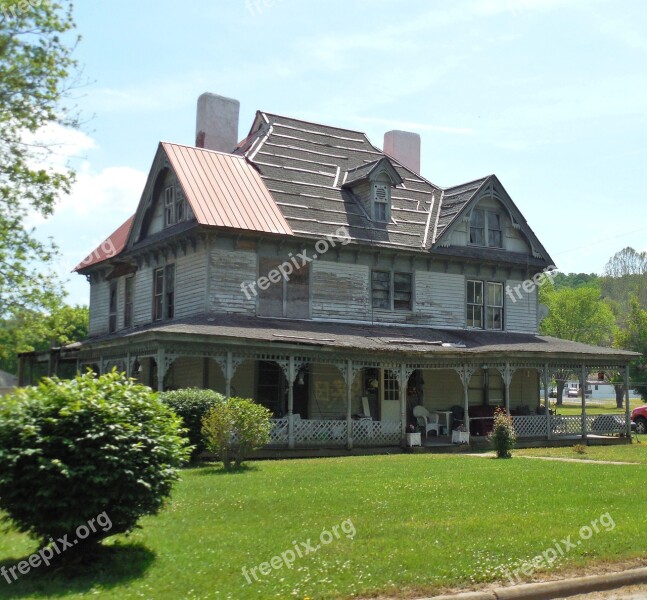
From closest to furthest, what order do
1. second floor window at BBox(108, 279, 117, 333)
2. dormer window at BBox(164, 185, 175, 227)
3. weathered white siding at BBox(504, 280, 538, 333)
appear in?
dormer window at BBox(164, 185, 175, 227) → weathered white siding at BBox(504, 280, 538, 333) → second floor window at BBox(108, 279, 117, 333)

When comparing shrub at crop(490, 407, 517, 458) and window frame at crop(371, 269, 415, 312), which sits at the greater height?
window frame at crop(371, 269, 415, 312)

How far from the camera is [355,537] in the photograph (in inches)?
395

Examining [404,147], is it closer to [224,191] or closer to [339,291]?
[339,291]

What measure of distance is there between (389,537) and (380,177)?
20785mm

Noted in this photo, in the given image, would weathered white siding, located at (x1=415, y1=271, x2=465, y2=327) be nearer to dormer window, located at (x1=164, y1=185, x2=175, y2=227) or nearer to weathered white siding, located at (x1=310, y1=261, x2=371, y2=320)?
weathered white siding, located at (x1=310, y1=261, x2=371, y2=320)

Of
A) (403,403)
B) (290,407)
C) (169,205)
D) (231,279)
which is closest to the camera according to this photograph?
(290,407)

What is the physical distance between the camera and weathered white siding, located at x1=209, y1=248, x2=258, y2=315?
24.9m

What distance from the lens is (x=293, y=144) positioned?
30484 millimetres

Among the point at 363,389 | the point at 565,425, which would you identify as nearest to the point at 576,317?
the point at 565,425

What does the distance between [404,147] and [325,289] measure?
468 inches

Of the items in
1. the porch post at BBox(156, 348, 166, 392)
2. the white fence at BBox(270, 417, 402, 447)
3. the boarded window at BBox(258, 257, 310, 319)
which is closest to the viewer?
Result: the porch post at BBox(156, 348, 166, 392)

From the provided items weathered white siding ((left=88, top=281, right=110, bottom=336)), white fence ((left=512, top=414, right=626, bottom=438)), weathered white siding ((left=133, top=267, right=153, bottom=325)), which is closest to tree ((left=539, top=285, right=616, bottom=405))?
white fence ((left=512, top=414, right=626, bottom=438))

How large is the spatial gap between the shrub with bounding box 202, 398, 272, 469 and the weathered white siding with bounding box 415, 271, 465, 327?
41.4 feet

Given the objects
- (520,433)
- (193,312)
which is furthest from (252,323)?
(520,433)
